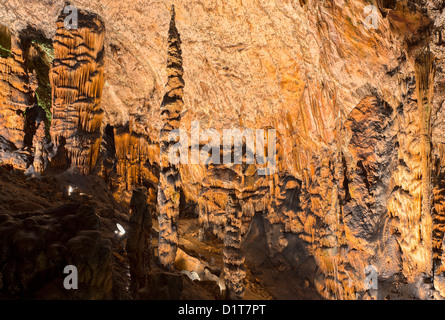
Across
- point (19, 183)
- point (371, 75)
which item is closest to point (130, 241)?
point (19, 183)

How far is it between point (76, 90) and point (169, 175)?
19.0ft

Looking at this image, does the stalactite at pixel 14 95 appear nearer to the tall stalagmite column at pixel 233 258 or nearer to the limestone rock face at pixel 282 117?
the limestone rock face at pixel 282 117

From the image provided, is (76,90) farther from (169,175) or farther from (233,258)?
(233,258)

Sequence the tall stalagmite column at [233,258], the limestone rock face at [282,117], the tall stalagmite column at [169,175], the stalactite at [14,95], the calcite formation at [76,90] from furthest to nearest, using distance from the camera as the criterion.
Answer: the stalactite at [14,95]
the calcite formation at [76,90]
the tall stalagmite column at [169,175]
the tall stalagmite column at [233,258]
the limestone rock face at [282,117]

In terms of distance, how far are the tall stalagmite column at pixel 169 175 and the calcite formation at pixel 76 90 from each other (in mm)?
4402

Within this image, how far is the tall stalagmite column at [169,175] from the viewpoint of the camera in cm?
729

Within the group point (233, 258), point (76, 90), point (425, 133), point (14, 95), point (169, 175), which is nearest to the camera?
point (425, 133)

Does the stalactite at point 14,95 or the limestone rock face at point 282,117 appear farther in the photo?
the stalactite at point 14,95

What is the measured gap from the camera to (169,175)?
763 cm

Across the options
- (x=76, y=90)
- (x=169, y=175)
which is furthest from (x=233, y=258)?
(x=76, y=90)

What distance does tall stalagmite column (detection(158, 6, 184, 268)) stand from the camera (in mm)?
7285

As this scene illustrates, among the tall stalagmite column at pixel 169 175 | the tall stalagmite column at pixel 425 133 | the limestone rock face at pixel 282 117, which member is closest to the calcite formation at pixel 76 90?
the limestone rock face at pixel 282 117

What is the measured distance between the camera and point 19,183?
337 inches
